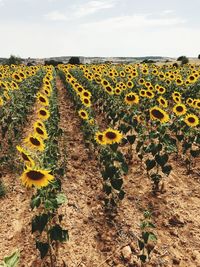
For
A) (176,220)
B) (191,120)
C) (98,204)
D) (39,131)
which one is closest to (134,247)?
(176,220)

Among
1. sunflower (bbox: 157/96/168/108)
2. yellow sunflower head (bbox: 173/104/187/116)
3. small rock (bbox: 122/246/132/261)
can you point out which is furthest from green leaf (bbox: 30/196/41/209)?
sunflower (bbox: 157/96/168/108)

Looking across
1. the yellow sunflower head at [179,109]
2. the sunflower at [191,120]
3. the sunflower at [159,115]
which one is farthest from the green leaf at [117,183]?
the yellow sunflower head at [179,109]

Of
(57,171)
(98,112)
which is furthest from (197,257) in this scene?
(98,112)

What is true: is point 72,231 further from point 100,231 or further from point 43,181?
point 43,181

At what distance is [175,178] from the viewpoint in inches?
321

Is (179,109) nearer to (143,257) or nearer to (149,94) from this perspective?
(149,94)

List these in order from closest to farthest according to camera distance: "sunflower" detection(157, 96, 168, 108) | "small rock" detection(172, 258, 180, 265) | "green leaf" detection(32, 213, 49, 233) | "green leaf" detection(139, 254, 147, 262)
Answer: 1. "green leaf" detection(32, 213, 49, 233)
2. "green leaf" detection(139, 254, 147, 262)
3. "small rock" detection(172, 258, 180, 265)
4. "sunflower" detection(157, 96, 168, 108)

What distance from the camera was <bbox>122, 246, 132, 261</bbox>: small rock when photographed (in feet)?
17.8

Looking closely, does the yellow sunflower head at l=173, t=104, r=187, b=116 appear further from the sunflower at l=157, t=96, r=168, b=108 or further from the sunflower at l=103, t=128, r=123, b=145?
the sunflower at l=103, t=128, r=123, b=145

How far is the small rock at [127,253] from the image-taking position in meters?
5.43

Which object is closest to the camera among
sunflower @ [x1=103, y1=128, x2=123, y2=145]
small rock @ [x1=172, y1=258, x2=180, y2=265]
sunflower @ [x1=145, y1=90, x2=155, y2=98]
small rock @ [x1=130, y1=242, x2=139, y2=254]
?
small rock @ [x1=172, y1=258, x2=180, y2=265]

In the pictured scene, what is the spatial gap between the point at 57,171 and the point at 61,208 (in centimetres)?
75

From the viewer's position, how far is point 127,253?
5504 millimetres

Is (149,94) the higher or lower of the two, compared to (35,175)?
lower
